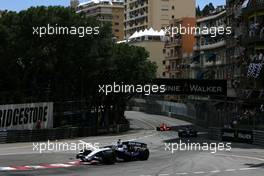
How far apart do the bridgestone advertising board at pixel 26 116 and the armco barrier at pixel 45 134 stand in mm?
1572

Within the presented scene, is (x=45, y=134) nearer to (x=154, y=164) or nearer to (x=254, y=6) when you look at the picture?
(x=154, y=164)

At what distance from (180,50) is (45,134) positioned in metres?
79.2

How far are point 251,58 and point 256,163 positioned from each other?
36.0 metres

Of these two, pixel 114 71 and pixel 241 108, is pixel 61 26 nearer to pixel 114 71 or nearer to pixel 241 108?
pixel 114 71

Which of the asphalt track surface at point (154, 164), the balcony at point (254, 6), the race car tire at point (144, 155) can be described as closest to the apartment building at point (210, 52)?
the balcony at point (254, 6)

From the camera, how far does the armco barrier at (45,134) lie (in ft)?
186

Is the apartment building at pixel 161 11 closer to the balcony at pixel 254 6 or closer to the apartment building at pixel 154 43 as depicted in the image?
the apartment building at pixel 154 43

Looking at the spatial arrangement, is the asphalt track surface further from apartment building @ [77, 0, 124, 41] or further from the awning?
apartment building @ [77, 0, 124, 41]

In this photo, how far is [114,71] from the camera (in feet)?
261

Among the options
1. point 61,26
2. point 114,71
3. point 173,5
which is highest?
point 173,5

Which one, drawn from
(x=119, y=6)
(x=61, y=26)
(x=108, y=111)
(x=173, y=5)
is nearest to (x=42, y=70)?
(x=61, y=26)

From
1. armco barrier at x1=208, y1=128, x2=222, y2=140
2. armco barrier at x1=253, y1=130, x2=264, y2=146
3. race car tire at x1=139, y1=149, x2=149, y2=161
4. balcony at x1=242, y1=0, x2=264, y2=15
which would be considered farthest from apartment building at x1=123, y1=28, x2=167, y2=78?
race car tire at x1=139, y1=149, x2=149, y2=161

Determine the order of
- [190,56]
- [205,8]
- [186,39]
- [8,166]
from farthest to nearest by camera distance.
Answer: [205,8] < [186,39] < [190,56] < [8,166]

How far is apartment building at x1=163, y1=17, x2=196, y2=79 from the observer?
13225cm
